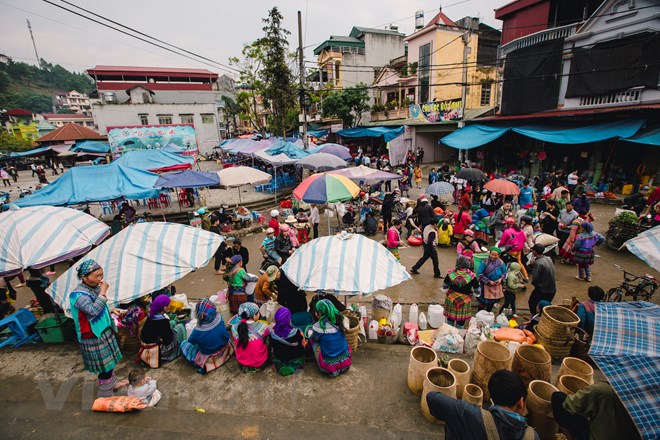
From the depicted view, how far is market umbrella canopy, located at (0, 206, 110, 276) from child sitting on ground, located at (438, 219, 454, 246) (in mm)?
8997

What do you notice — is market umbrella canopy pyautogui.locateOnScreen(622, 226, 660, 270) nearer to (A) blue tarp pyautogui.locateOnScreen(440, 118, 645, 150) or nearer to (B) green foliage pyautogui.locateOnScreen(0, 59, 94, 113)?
(A) blue tarp pyautogui.locateOnScreen(440, 118, 645, 150)

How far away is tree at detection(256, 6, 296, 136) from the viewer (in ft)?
74.2

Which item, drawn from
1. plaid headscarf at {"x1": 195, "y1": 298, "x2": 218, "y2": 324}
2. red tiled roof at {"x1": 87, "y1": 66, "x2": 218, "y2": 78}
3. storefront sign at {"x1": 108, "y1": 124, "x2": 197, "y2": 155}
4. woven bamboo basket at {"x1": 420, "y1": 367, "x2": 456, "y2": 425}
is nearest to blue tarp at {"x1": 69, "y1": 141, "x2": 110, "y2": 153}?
storefront sign at {"x1": 108, "y1": 124, "x2": 197, "y2": 155}

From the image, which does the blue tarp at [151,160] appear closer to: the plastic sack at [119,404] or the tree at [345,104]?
the plastic sack at [119,404]

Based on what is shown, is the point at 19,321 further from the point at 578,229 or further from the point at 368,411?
the point at 578,229

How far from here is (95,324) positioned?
3.93 meters

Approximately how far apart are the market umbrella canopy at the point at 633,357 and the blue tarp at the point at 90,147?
3607cm

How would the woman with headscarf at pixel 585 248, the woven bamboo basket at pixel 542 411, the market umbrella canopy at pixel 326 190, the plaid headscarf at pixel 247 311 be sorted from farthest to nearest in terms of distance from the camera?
1. the market umbrella canopy at pixel 326 190
2. the woman with headscarf at pixel 585 248
3. the plaid headscarf at pixel 247 311
4. the woven bamboo basket at pixel 542 411

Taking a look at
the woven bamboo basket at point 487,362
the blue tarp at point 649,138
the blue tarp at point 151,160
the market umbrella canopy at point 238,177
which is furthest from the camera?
the blue tarp at point 151,160

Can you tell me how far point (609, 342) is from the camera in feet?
8.62

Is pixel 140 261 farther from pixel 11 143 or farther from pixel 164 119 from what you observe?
pixel 11 143

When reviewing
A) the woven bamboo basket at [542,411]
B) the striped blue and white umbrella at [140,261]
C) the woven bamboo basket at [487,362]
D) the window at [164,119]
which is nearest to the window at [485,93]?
the woven bamboo basket at [487,362]

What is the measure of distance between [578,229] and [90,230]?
35.8 feet

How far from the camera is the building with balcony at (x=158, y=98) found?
3362 cm
